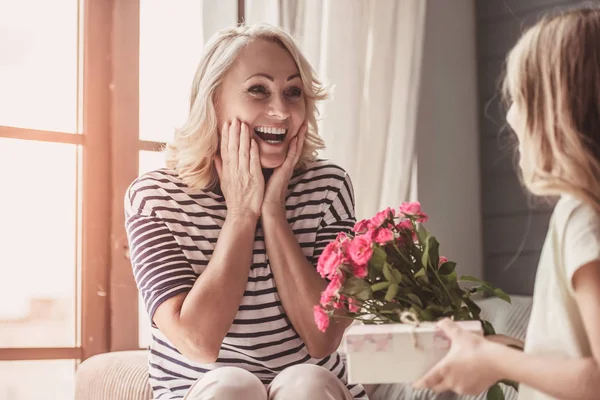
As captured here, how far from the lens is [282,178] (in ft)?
5.58

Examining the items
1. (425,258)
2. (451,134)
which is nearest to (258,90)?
(425,258)

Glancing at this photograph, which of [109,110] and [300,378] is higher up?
[109,110]

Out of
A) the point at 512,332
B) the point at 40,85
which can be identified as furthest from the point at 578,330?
the point at 40,85

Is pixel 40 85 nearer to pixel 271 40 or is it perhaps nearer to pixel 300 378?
pixel 271 40

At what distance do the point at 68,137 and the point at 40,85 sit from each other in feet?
0.55

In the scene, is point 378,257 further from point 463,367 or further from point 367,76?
point 367,76

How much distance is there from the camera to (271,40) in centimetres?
175

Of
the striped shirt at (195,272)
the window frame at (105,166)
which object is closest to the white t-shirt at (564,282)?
the striped shirt at (195,272)

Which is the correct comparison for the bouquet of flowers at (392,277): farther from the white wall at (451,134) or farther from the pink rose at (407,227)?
the white wall at (451,134)

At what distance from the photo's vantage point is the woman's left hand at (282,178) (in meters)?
1.68

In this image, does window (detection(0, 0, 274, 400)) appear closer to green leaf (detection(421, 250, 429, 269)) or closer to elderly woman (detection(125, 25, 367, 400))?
elderly woman (detection(125, 25, 367, 400))

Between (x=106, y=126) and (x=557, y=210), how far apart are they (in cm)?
157

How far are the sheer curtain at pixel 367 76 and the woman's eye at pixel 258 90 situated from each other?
0.62 m

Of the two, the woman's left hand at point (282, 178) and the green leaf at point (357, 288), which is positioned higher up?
the woman's left hand at point (282, 178)
